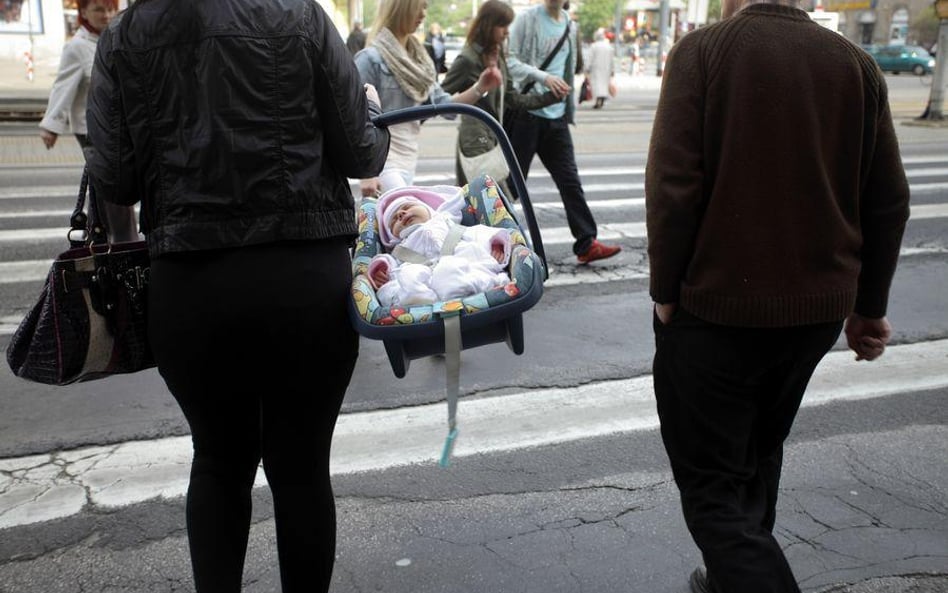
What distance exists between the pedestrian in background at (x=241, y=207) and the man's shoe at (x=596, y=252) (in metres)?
4.72

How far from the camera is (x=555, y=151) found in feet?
21.0

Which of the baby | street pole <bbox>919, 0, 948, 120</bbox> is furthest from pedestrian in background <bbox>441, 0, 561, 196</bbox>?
street pole <bbox>919, 0, 948, 120</bbox>

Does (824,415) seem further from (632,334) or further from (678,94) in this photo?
(678,94)

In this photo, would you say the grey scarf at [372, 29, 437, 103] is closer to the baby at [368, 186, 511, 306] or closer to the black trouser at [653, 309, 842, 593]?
the baby at [368, 186, 511, 306]

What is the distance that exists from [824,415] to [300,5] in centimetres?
320

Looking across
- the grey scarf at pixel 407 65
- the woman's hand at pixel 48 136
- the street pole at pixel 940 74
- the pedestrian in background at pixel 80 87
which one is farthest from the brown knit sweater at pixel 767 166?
the street pole at pixel 940 74

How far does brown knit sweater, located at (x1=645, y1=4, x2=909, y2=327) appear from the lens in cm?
196

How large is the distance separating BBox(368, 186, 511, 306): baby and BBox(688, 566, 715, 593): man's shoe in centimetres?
118

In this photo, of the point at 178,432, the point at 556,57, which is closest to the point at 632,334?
the point at 556,57

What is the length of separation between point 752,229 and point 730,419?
0.46 metres

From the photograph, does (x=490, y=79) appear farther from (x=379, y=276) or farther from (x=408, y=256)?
(x=379, y=276)

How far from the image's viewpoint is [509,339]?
7.13 feet

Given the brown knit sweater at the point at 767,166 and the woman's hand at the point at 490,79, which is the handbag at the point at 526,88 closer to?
the woman's hand at the point at 490,79

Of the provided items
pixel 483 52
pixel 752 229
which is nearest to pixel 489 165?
pixel 483 52
